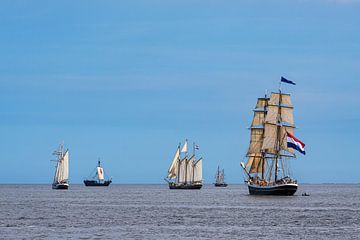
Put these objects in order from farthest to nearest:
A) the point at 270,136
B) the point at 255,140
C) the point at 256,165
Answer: the point at 255,140, the point at 256,165, the point at 270,136

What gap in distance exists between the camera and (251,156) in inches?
6437

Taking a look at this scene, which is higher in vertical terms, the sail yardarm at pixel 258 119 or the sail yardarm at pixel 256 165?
the sail yardarm at pixel 258 119

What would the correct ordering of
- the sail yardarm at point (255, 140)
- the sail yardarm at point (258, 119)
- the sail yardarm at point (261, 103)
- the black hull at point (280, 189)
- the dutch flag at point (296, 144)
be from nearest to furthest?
the dutch flag at point (296, 144) < the black hull at point (280, 189) < the sail yardarm at point (255, 140) < the sail yardarm at point (258, 119) < the sail yardarm at point (261, 103)

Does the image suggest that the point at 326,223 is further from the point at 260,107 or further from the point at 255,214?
the point at 260,107

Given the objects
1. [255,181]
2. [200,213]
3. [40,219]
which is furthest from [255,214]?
[255,181]

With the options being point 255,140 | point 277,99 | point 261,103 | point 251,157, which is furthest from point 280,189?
point 261,103

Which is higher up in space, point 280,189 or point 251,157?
point 251,157

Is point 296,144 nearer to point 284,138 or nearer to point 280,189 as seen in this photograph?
point 280,189

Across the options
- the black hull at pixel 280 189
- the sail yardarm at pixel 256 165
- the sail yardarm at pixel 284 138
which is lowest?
the black hull at pixel 280 189

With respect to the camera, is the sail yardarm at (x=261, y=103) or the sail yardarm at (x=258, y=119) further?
the sail yardarm at (x=261, y=103)

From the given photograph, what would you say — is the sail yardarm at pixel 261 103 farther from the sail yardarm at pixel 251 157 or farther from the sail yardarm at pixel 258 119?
the sail yardarm at pixel 251 157

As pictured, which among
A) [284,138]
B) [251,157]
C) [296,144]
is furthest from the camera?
[251,157]

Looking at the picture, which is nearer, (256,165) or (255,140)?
(256,165)

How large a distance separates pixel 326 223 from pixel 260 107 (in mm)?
89556
